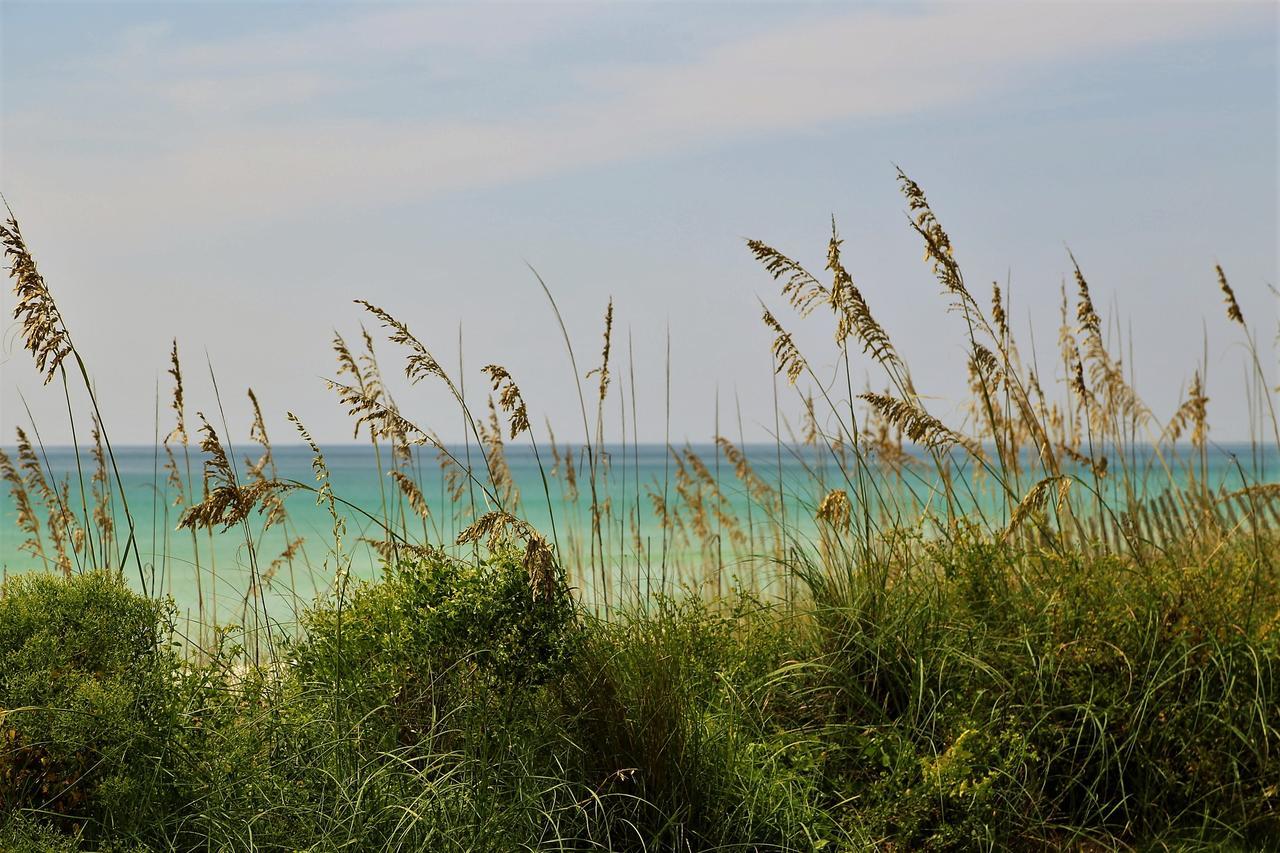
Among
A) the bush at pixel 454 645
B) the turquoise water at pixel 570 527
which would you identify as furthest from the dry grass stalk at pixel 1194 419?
the bush at pixel 454 645

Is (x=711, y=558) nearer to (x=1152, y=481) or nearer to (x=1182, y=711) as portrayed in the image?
(x=1182, y=711)

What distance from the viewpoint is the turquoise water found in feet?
13.6

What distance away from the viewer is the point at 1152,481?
661 centimetres

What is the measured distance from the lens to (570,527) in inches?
210

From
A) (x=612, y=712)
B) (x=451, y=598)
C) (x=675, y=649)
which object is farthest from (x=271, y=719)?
(x=675, y=649)

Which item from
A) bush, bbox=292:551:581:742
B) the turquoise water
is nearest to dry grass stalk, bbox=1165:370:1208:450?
the turquoise water

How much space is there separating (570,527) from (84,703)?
293 centimetres

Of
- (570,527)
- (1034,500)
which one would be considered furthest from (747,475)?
(1034,500)

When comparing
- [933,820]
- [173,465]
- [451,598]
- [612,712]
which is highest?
[173,465]

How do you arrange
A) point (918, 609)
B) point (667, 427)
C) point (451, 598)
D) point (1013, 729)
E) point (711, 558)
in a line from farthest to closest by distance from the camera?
1. point (711, 558)
2. point (667, 427)
3. point (918, 609)
4. point (1013, 729)
5. point (451, 598)

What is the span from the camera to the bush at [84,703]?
2535mm

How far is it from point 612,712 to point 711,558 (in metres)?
2.63

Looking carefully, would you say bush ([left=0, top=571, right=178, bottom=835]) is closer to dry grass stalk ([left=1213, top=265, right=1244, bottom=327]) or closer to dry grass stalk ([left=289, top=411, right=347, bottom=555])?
dry grass stalk ([left=289, top=411, right=347, bottom=555])

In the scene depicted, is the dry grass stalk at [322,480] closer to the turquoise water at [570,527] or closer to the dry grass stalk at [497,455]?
the turquoise water at [570,527]
